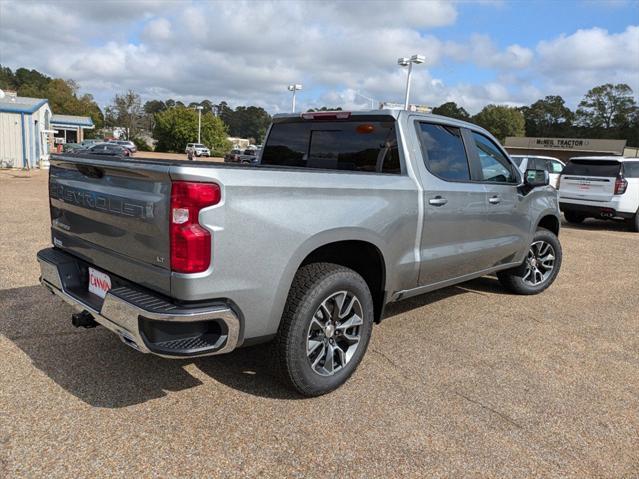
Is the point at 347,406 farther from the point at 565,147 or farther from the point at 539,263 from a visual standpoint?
the point at 565,147

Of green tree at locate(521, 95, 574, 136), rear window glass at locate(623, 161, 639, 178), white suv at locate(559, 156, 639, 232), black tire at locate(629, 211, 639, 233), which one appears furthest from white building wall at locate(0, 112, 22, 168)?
green tree at locate(521, 95, 574, 136)

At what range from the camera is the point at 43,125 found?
26.0 meters

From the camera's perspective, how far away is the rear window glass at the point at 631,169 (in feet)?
37.2

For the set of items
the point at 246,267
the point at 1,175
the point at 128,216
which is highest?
the point at 128,216

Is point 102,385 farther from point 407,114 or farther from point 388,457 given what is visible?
point 407,114

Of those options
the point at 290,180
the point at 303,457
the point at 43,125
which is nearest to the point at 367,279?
the point at 290,180

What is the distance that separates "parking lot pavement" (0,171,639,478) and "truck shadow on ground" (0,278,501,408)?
0.05ft

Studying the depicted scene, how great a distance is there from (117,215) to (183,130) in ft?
220

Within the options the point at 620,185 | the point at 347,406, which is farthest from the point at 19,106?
the point at 347,406

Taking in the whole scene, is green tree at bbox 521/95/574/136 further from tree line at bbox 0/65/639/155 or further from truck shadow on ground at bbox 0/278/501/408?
truck shadow on ground at bbox 0/278/501/408

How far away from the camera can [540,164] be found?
50.8 ft

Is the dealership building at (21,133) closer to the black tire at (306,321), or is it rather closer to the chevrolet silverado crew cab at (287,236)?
the chevrolet silverado crew cab at (287,236)

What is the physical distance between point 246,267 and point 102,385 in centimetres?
141

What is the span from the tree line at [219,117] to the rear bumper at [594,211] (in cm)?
5135
